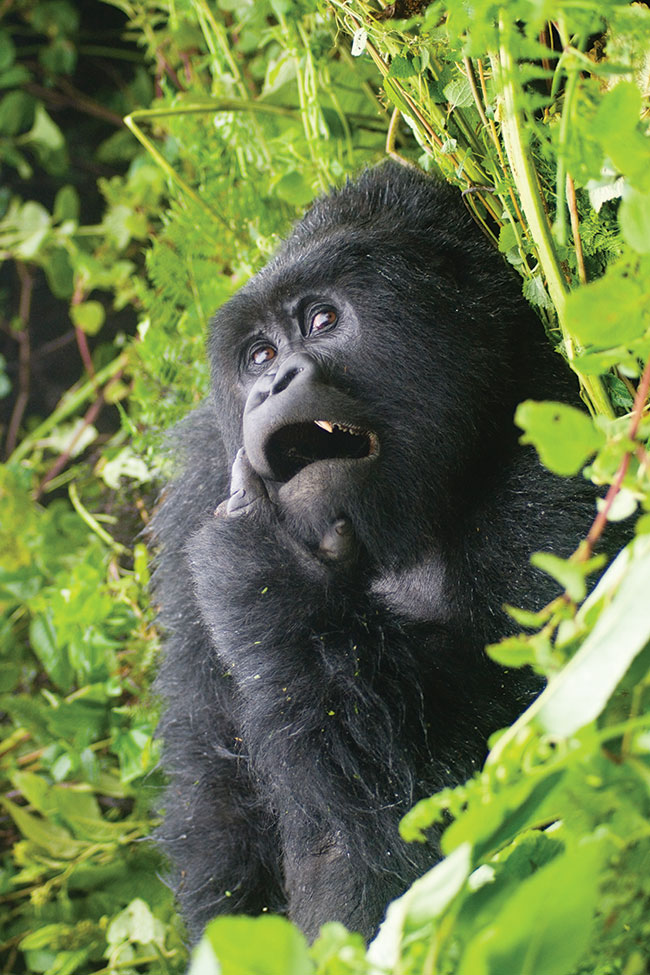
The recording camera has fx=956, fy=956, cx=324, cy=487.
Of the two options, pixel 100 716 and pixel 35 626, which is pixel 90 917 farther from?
pixel 35 626

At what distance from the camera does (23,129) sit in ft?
12.7

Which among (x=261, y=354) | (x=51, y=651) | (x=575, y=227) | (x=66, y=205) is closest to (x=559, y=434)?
(x=575, y=227)

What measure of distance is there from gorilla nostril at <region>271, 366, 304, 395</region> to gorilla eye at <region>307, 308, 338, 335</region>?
0.51ft

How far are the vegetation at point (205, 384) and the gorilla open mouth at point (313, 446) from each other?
1.13ft

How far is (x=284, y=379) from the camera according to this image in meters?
1.50

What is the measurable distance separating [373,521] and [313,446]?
155 mm

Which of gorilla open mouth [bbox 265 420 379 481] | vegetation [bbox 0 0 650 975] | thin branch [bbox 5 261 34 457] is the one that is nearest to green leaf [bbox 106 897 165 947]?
vegetation [bbox 0 0 650 975]

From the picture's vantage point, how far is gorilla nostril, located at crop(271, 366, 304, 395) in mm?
1491

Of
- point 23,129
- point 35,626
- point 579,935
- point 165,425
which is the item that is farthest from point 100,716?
point 23,129

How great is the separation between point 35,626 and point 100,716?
0.31 metres

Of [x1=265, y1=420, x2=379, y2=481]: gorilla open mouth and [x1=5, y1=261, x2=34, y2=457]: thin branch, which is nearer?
[x1=265, y1=420, x2=379, y2=481]: gorilla open mouth

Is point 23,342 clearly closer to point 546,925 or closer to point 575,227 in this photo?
point 575,227

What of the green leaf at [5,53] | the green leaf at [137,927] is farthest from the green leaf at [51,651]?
the green leaf at [5,53]

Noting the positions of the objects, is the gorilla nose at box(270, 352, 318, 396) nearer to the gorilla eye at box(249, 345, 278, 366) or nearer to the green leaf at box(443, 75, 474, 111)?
the gorilla eye at box(249, 345, 278, 366)
